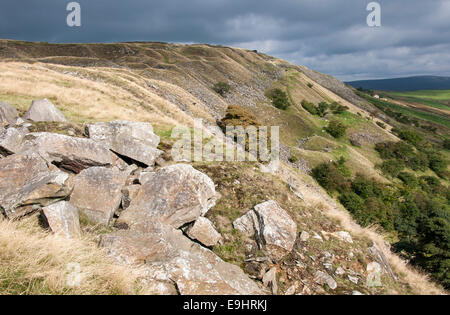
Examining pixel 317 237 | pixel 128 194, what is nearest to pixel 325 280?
pixel 317 237

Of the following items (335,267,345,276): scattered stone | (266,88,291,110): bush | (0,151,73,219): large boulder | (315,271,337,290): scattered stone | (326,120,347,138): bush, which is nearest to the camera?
(0,151,73,219): large boulder

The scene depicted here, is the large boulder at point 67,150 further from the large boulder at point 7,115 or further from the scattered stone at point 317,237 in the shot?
the scattered stone at point 317,237

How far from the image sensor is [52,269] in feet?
13.6

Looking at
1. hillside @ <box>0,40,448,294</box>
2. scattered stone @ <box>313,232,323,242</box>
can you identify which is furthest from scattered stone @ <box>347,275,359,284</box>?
scattered stone @ <box>313,232,323,242</box>

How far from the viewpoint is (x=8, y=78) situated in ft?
73.5

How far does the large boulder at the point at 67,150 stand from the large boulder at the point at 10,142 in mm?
236

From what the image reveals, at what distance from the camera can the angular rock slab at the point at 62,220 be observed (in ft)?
19.1

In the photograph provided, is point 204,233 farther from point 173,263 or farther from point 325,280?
point 325,280

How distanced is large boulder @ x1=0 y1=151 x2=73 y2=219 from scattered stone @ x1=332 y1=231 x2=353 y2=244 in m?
10.4

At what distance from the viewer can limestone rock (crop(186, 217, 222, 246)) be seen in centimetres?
817

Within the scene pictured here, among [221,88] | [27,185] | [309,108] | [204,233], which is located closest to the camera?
[27,185]

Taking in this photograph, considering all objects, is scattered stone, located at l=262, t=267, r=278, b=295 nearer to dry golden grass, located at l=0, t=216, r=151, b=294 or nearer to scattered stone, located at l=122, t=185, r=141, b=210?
dry golden grass, located at l=0, t=216, r=151, b=294

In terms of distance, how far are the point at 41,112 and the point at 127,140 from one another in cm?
589

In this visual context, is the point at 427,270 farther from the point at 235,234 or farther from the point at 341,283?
the point at 235,234
